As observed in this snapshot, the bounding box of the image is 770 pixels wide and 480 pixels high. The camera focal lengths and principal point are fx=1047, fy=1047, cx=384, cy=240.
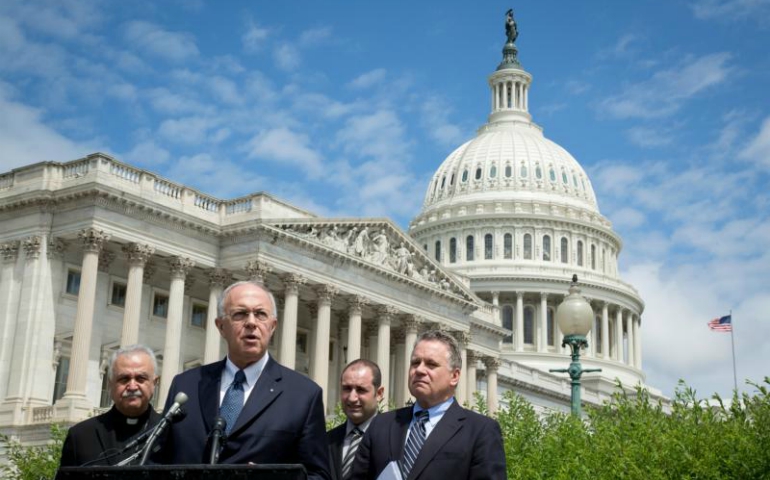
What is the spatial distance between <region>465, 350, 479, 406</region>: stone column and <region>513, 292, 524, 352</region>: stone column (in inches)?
1633

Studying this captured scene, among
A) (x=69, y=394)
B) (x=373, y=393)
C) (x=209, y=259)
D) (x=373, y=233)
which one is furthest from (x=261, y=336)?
(x=373, y=233)

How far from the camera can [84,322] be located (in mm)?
47125

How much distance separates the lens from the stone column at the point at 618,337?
124 meters

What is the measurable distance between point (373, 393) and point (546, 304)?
109981 mm

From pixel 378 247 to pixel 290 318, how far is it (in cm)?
966

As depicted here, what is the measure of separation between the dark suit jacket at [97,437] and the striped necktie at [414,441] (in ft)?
7.37

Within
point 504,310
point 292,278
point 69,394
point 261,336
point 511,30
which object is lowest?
point 261,336

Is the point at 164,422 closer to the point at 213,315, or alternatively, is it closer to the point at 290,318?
the point at 213,315

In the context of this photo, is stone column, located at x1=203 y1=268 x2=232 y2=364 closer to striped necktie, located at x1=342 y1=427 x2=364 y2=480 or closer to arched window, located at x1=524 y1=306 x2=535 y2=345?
striped necktie, located at x1=342 y1=427 x2=364 y2=480

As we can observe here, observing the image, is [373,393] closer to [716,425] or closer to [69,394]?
[716,425]

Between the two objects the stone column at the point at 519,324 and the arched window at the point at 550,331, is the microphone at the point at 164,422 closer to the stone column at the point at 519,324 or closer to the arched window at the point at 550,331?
the stone column at the point at 519,324

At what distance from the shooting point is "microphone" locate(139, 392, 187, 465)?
686 centimetres

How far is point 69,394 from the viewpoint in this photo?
4609 cm

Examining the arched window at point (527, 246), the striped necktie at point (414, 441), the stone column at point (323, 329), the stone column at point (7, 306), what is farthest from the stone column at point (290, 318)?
the arched window at point (527, 246)
